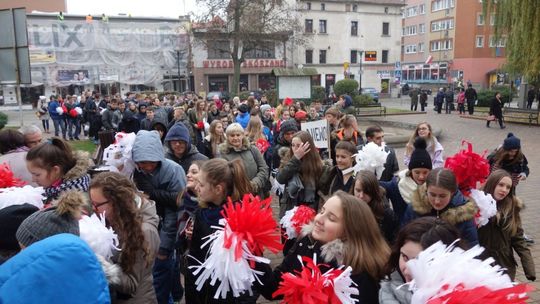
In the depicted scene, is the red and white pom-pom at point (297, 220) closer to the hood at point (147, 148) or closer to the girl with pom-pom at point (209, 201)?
the girl with pom-pom at point (209, 201)

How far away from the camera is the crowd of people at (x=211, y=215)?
6.54 feet

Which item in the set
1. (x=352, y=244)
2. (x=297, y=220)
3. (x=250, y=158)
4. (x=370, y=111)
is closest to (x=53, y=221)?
(x=352, y=244)

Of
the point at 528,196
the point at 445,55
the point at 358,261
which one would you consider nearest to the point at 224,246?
the point at 358,261

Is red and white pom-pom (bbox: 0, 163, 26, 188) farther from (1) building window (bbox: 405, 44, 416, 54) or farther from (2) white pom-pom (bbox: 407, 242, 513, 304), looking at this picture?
(1) building window (bbox: 405, 44, 416, 54)

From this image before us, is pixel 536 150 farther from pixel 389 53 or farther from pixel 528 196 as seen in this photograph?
pixel 389 53

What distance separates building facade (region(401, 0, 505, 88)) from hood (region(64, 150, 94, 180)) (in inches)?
2150

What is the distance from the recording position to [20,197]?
9.29 ft

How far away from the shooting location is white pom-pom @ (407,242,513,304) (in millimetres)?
1505

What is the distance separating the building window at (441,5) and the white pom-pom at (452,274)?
66367mm

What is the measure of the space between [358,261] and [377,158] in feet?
7.88

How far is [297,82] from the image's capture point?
77.1 ft

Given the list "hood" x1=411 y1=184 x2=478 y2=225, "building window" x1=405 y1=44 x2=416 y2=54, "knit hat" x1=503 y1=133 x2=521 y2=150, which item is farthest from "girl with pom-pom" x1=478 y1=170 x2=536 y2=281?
"building window" x1=405 y1=44 x2=416 y2=54

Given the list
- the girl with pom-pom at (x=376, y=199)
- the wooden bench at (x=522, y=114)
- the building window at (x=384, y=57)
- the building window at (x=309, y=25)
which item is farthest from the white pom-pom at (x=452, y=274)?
the building window at (x=384, y=57)

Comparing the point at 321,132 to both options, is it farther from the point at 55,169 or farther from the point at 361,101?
the point at 361,101
